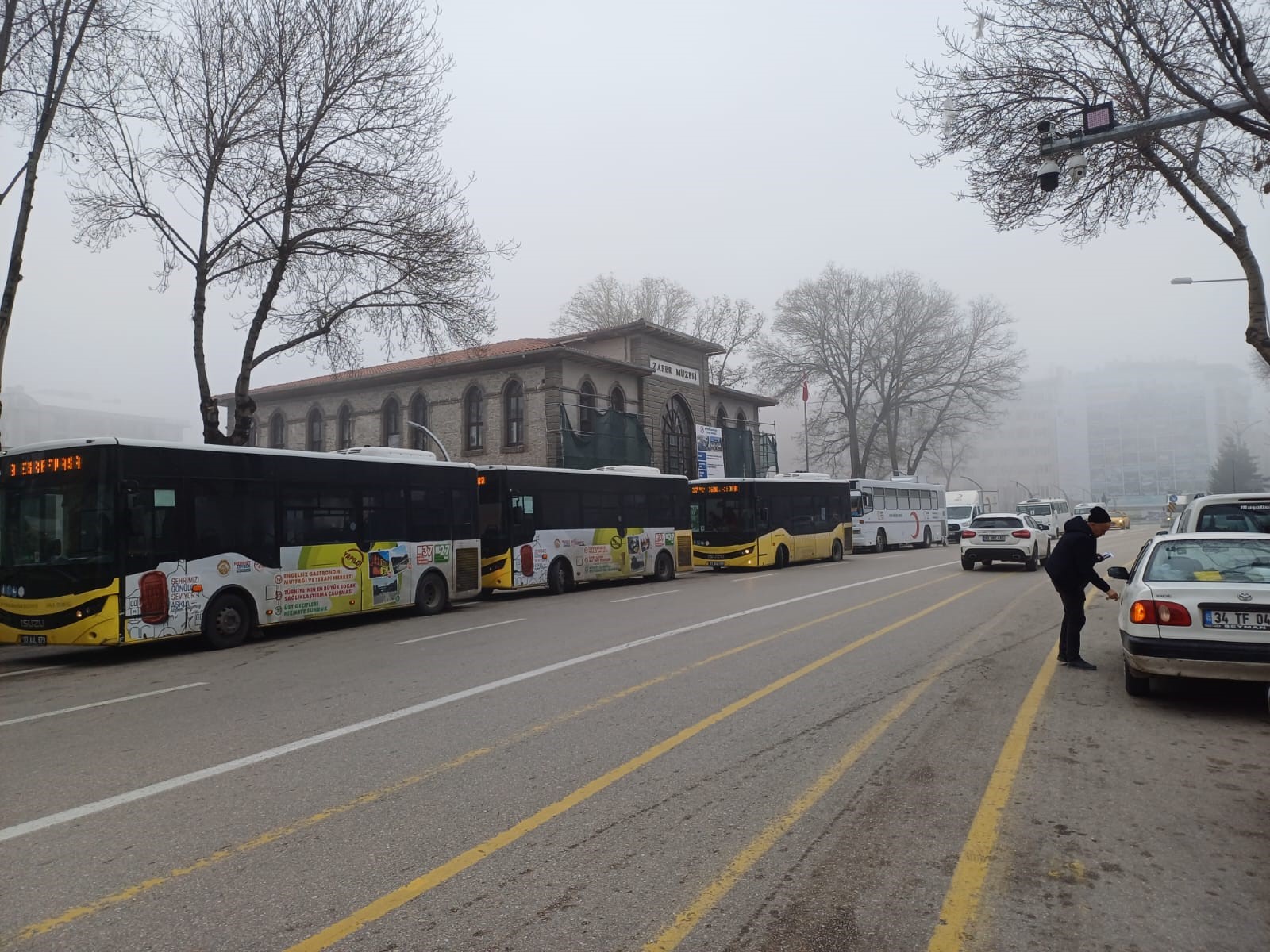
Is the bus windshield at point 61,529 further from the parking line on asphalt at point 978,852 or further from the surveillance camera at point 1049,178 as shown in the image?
the surveillance camera at point 1049,178

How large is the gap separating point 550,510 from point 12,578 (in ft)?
36.6

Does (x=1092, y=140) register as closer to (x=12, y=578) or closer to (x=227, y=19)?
(x=12, y=578)

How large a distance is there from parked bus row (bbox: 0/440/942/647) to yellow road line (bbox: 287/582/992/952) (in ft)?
28.3

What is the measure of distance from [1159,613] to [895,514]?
3452 cm

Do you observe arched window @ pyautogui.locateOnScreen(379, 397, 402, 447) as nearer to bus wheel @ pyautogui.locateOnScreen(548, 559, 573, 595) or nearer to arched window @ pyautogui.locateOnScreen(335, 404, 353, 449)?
arched window @ pyautogui.locateOnScreen(335, 404, 353, 449)

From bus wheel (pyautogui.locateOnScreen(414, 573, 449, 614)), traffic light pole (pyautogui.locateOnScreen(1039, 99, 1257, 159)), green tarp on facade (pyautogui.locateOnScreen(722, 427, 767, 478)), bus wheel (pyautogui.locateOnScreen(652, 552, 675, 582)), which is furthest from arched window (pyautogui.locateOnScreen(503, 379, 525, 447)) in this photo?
traffic light pole (pyautogui.locateOnScreen(1039, 99, 1257, 159))

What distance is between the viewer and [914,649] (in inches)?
390

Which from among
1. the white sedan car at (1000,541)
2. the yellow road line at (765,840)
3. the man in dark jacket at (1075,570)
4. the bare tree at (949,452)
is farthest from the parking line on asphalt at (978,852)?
the bare tree at (949,452)

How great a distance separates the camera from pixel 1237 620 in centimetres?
652

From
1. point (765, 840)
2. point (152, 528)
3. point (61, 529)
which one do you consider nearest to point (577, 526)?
point (152, 528)

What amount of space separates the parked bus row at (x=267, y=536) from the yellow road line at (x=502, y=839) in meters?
8.62

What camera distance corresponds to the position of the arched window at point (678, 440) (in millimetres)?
40375

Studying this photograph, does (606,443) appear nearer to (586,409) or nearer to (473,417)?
(586,409)

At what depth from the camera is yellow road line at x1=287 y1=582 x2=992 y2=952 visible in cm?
331
